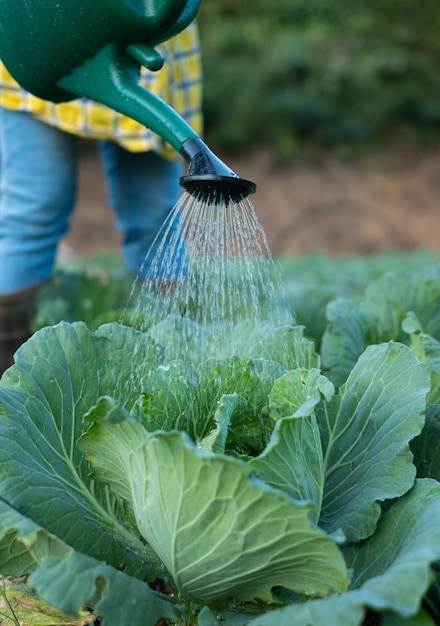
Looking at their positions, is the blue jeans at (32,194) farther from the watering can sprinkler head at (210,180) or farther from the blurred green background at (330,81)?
the blurred green background at (330,81)

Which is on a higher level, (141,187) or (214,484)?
(141,187)

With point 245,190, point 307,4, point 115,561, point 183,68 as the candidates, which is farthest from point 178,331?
point 307,4

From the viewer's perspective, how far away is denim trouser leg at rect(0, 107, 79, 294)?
273 centimetres

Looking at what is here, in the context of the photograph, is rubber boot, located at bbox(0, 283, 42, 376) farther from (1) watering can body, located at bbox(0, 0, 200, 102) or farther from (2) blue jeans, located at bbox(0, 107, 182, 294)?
(1) watering can body, located at bbox(0, 0, 200, 102)

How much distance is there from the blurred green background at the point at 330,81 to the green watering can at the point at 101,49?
14099mm

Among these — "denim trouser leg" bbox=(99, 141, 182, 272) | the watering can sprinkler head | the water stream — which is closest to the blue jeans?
"denim trouser leg" bbox=(99, 141, 182, 272)

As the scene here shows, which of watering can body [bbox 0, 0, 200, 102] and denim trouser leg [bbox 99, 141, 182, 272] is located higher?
watering can body [bbox 0, 0, 200, 102]

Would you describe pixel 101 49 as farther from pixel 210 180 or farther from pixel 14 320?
pixel 14 320

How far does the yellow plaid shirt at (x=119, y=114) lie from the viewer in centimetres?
265

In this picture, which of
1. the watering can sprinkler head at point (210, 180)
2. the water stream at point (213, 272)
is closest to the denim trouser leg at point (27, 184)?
the water stream at point (213, 272)

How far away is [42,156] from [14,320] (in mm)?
590

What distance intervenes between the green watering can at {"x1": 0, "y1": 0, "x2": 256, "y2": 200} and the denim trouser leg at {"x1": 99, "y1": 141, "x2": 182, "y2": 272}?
45.6 inches

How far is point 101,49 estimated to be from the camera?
71.0 inches

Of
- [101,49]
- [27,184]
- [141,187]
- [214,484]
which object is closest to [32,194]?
[27,184]
